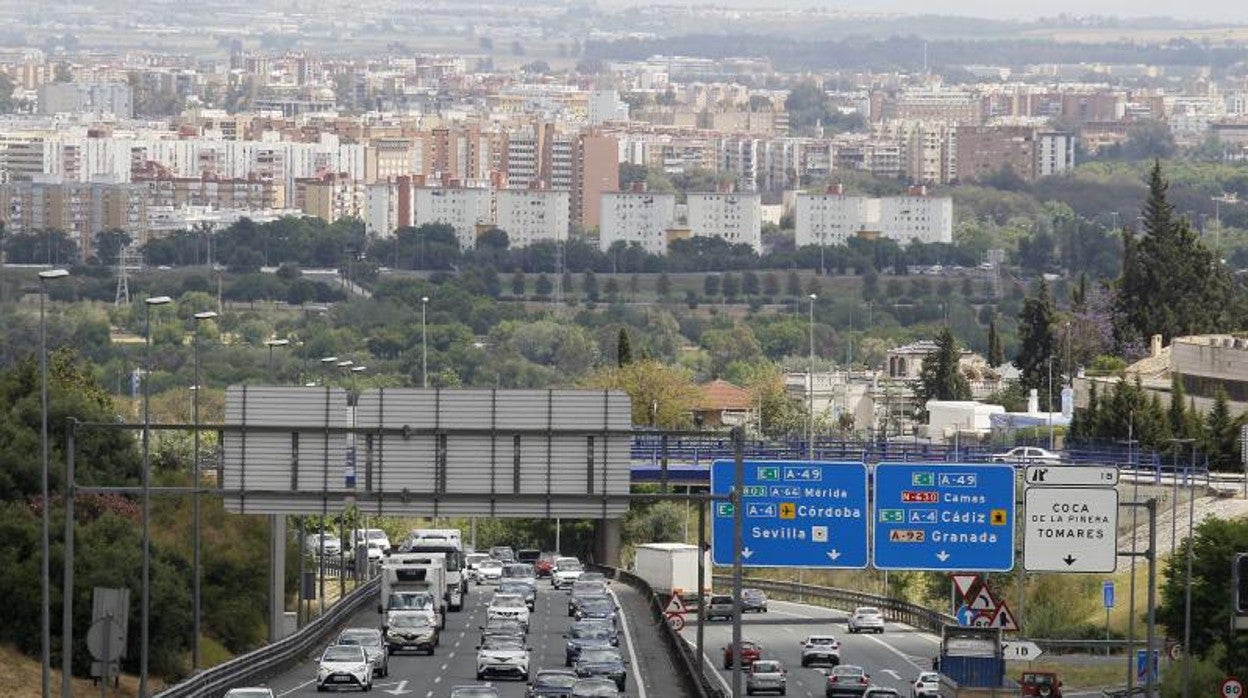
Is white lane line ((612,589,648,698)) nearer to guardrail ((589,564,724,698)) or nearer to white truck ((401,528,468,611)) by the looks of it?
guardrail ((589,564,724,698))

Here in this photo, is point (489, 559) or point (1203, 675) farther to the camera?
point (489, 559)

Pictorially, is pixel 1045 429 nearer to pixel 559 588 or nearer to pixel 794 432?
pixel 794 432

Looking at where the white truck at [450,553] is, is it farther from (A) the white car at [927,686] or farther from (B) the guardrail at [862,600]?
(A) the white car at [927,686]

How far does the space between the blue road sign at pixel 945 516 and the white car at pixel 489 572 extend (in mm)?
34070

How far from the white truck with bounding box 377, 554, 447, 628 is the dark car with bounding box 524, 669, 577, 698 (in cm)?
1666

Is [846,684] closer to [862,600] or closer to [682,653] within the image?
[682,653]

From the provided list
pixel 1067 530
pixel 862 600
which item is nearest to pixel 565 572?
pixel 862 600

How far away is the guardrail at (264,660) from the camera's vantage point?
1885 inches

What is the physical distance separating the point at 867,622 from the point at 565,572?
13.9m

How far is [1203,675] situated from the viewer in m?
55.2

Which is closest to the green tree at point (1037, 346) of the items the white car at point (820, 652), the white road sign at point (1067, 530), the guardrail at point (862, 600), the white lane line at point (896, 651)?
the guardrail at point (862, 600)

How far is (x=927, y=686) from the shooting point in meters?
55.2

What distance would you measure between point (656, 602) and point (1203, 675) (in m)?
21.2

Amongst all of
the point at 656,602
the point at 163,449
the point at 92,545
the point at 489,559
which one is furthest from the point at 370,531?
the point at 92,545
